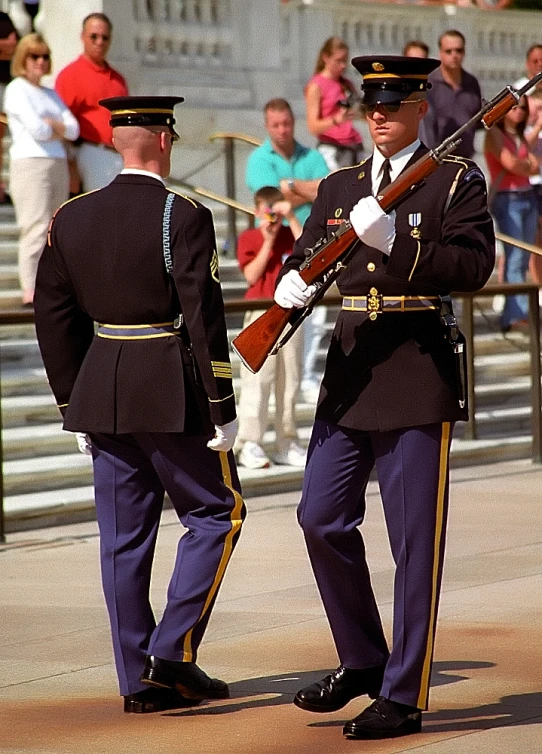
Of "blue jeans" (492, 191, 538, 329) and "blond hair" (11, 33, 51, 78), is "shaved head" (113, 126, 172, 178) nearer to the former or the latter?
"blond hair" (11, 33, 51, 78)

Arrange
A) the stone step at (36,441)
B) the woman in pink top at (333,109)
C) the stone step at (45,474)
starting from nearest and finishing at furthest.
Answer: the stone step at (45,474) → the stone step at (36,441) → the woman in pink top at (333,109)

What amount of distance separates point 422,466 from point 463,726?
80cm

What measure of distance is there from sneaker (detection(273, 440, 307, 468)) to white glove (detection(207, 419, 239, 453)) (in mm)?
5504

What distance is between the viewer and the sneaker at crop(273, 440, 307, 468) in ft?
37.1

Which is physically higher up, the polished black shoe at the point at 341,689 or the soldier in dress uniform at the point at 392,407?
the soldier in dress uniform at the point at 392,407

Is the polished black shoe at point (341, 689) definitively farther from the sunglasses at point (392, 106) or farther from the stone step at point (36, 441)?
the stone step at point (36, 441)

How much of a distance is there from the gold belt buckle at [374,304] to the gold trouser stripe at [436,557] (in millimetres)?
394

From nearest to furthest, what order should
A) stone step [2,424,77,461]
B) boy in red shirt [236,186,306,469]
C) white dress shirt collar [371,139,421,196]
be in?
1. white dress shirt collar [371,139,421,196]
2. stone step [2,424,77,461]
3. boy in red shirt [236,186,306,469]

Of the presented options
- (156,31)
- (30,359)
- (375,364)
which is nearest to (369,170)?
(375,364)

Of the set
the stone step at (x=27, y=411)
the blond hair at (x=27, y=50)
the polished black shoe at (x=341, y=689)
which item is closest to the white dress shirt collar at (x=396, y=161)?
the polished black shoe at (x=341, y=689)

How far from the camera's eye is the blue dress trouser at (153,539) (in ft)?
19.0

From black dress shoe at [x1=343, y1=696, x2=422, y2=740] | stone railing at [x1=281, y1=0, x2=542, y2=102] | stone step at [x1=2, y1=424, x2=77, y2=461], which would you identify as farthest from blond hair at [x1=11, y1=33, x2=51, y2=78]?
black dress shoe at [x1=343, y1=696, x2=422, y2=740]

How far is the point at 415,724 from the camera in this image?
5.46 m

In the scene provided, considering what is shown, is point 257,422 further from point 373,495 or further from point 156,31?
point 156,31
